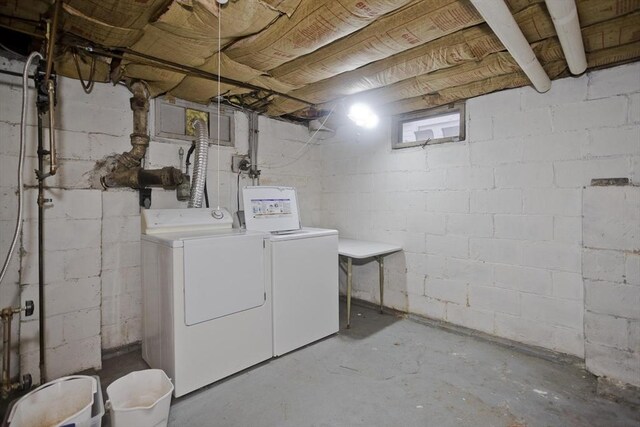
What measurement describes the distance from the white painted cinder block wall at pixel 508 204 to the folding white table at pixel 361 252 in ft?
0.44

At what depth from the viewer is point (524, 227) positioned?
2.54 m

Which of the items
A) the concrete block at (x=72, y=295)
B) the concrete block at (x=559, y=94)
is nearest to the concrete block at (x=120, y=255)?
the concrete block at (x=72, y=295)

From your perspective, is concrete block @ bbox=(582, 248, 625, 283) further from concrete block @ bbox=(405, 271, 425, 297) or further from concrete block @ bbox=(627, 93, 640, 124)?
concrete block @ bbox=(405, 271, 425, 297)

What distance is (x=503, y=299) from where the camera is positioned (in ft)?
8.75

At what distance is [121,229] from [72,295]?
21.6 inches

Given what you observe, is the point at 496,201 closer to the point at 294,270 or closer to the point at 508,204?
the point at 508,204

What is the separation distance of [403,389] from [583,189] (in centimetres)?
185

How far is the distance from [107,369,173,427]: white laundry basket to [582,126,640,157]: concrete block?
3057mm

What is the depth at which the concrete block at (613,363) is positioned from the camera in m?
2.04

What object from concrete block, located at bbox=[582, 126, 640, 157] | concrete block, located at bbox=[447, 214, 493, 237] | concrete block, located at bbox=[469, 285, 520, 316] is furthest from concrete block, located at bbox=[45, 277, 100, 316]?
concrete block, located at bbox=[582, 126, 640, 157]

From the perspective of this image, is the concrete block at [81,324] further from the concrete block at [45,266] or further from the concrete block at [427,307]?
the concrete block at [427,307]

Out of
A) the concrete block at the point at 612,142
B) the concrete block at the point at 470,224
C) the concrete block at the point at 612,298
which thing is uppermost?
the concrete block at the point at 612,142

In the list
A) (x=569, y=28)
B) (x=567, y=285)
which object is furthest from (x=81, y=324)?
(x=567, y=285)

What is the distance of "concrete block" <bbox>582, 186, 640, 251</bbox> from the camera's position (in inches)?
80.6
